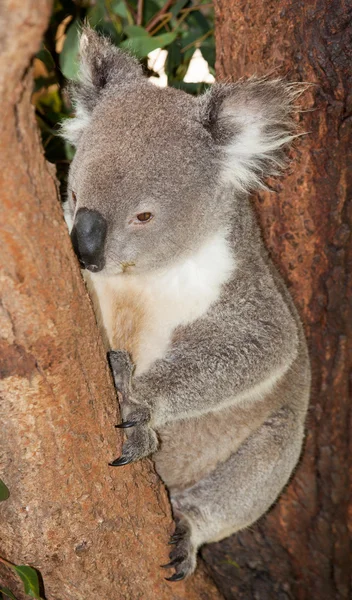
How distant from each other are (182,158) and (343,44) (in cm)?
79

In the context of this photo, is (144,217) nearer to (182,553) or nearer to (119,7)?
(182,553)

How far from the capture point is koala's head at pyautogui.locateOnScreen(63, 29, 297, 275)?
2100 millimetres

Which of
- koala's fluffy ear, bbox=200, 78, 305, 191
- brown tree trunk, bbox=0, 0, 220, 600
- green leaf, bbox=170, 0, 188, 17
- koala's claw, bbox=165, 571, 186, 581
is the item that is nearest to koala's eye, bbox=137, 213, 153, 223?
koala's fluffy ear, bbox=200, 78, 305, 191

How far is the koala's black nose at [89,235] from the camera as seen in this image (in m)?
2.02

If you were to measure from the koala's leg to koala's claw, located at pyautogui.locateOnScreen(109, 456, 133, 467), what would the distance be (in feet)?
2.68

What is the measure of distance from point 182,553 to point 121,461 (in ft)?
2.44

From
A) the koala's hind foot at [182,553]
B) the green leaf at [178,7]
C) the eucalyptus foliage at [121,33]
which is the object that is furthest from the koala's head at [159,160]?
the koala's hind foot at [182,553]

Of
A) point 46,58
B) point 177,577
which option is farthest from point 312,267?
point 46,58

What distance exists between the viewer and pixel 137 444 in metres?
2.07

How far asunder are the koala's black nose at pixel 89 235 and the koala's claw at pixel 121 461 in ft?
2.09

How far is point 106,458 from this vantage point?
195 centimetres

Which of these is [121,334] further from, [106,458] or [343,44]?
[343,44]

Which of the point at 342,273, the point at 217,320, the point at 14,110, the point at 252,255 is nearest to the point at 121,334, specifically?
the point at 217,320

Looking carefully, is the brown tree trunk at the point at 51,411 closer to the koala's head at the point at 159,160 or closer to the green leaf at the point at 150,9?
the koala's head at the point at 159,160
